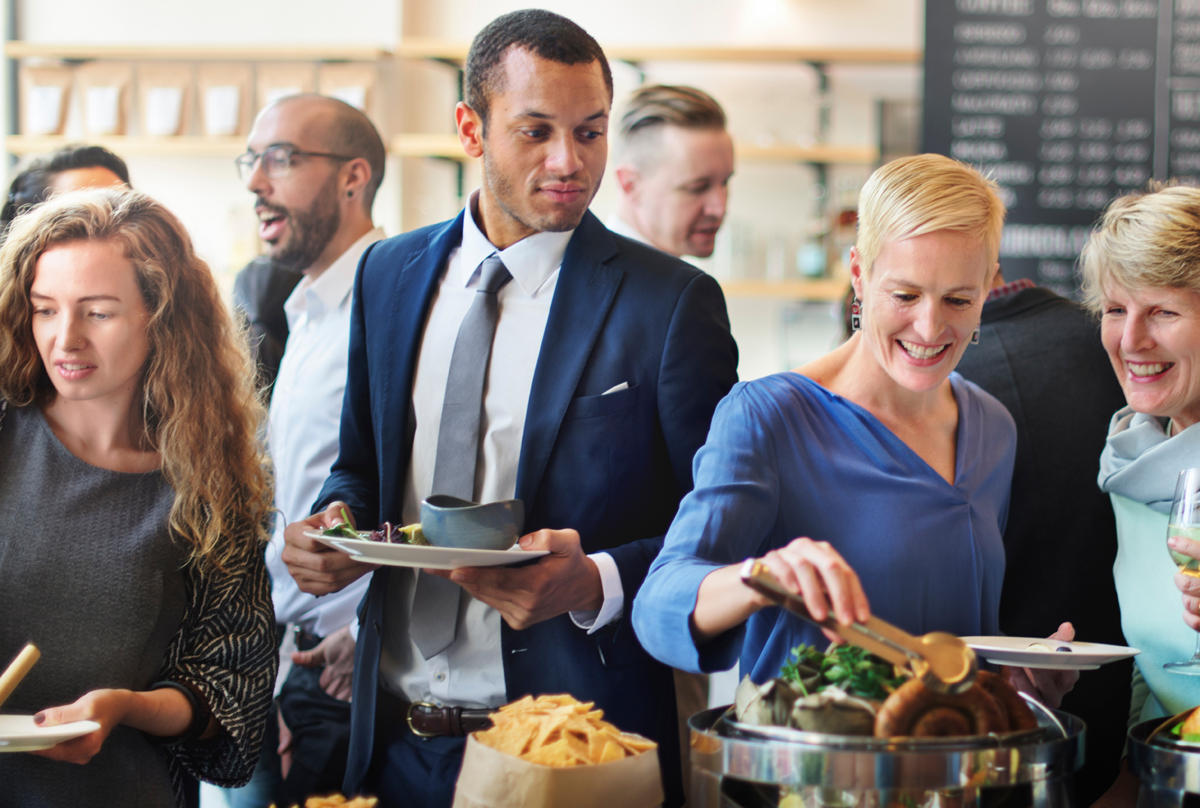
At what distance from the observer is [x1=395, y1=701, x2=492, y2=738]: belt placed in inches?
58.2


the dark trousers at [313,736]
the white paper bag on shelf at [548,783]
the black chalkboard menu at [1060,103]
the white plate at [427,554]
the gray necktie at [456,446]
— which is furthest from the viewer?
the black chalkboard menu at [1060,103]

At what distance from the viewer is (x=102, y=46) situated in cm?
419

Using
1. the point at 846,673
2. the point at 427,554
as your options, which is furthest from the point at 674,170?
the point at 846,673

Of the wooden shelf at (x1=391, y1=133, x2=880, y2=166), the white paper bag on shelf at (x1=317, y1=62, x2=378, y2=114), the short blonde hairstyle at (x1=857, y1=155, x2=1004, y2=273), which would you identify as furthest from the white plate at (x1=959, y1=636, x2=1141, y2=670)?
the white paper bag on shelf at (x1=317, y1=62, x2=378, y2=114)

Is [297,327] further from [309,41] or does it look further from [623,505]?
[309,41]

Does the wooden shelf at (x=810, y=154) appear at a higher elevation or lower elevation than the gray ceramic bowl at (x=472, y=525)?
higher

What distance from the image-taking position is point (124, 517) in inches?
55.8

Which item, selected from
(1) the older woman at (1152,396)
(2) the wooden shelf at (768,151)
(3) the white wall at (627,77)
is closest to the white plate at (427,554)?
(1) the older woman at (1152,396)

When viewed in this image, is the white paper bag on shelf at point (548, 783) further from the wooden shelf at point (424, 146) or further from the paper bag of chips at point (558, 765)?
the wooden shelf at point (424, 146)

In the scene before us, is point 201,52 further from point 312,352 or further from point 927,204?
point 927,204

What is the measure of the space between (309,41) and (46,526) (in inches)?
137

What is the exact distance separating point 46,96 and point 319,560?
3.63 m

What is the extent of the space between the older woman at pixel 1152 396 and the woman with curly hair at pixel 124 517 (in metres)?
1.24

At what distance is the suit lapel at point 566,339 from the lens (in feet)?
4.81
